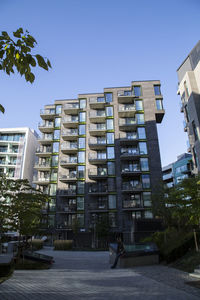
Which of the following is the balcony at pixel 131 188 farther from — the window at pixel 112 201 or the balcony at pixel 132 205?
the window at pixel 112 201

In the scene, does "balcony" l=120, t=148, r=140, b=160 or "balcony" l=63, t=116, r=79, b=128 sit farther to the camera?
"balcony" l=63, t=116, r=79, b=128

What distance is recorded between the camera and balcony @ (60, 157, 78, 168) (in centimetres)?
3803

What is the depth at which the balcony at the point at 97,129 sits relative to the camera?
3897 cm

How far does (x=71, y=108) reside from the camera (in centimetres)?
4231

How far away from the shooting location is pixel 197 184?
12.7 m

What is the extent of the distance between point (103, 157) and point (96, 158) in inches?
53.8

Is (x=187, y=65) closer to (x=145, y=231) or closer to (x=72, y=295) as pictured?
(x=145, y=231)

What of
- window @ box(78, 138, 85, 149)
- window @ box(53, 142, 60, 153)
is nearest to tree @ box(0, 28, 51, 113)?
window @ box(78, 138, 85, 149)

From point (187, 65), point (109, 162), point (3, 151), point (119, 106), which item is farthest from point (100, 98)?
point (3, 151)

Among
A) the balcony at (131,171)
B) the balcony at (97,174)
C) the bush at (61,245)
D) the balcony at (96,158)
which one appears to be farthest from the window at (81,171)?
the bush at (61,245)

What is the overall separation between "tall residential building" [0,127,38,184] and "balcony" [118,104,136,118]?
26074 mm

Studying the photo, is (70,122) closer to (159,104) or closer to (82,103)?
(82,103)

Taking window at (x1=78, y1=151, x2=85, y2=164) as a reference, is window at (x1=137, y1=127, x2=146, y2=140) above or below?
above

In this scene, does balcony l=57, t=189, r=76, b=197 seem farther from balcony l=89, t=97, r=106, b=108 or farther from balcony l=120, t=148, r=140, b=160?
balcony l=89, t=97, r=106, b=108
